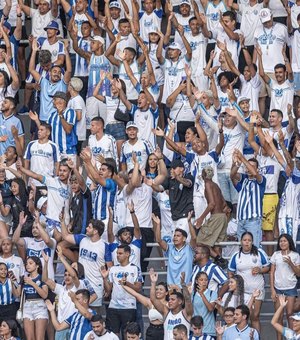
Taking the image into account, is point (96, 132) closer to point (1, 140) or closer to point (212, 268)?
point (1, 140)

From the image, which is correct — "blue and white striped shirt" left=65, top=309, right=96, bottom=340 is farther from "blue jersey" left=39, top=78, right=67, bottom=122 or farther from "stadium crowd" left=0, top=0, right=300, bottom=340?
"blue jersey" left=39, top=78, right=67, bottom=122

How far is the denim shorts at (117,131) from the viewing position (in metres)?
25.2

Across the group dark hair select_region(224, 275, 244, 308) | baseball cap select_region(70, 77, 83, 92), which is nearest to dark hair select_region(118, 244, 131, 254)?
dark hair select_region(224, 275, 244, 308)

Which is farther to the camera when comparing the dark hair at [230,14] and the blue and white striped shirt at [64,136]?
the dark hair at [230,14]

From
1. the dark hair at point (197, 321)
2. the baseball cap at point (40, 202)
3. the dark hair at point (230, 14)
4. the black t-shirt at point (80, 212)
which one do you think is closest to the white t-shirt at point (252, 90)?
the dark hair at point (230, 14)

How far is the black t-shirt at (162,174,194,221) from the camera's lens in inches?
917

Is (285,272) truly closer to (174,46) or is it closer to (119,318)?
(119,318)

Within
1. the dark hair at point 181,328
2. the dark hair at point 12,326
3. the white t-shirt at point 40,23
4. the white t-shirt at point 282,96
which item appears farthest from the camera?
the white t-shirt at point 40,23

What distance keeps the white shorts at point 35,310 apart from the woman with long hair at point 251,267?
8.27 feet

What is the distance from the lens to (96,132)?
24.5 m

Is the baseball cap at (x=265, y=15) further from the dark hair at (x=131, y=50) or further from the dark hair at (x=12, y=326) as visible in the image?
the dark hair at (x=12, y=326)

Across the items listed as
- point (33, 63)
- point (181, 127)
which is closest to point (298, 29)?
point (181, 127)

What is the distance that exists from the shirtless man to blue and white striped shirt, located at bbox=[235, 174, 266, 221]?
0.78 feet

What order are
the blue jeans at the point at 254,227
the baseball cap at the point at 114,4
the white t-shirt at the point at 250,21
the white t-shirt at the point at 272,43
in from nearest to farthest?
the blue jeans at the point at 254,227, the white t-shirt at the point at 272,43, the white t-shirt at the point at 250,21, the baseball cap at the point at 114,4
